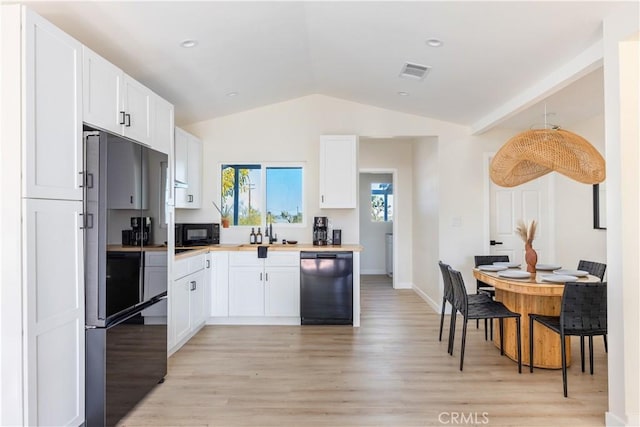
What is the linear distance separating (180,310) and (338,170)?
2.51 m

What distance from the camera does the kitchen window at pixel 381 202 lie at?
27.0 feet

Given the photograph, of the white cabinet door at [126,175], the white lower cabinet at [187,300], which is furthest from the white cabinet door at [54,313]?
the white lower cabinet at [187,300]

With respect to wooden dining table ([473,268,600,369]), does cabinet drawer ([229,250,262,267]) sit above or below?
above

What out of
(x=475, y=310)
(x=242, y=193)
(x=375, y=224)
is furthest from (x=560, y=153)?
(x=375, y=224)

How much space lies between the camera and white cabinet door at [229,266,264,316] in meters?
4.44

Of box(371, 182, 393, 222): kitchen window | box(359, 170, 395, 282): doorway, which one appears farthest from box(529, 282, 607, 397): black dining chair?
box(371, 182, 393, 222): kitchen window

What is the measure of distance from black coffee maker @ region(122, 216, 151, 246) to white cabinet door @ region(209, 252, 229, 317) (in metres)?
1.84

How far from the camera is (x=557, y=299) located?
326 cm

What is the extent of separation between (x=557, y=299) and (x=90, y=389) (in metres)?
3.65

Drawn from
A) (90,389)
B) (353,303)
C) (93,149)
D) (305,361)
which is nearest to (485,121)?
(353,303)

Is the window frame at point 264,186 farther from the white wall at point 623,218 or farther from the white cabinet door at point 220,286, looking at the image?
the white wall at point 623,218

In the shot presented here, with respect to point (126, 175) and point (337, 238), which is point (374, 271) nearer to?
point (337, 238)

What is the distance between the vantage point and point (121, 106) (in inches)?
98.5

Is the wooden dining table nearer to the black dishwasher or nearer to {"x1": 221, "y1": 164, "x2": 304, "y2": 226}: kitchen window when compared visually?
the black dishwasher
